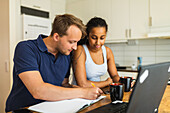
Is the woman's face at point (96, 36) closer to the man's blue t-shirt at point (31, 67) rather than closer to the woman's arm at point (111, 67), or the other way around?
the woman's arm at point (111, 67)

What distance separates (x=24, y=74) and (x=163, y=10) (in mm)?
2443

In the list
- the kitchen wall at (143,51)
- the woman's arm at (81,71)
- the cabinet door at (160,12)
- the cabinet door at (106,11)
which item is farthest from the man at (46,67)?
the kitchen wall at (143,51)

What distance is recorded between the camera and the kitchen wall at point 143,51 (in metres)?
3.05

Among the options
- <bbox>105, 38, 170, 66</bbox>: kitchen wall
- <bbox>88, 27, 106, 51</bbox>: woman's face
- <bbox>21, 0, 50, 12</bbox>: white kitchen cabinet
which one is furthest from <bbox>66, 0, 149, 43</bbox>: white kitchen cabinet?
→ <bbox>88, 27, 106, 51</bbox>: woman's face

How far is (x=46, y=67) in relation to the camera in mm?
1210

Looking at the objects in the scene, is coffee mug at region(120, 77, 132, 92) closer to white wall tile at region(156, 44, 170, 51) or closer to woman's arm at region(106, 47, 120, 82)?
woman's arm at region(106, 47, 120, 82)

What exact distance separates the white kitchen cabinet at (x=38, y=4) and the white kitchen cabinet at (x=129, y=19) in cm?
126

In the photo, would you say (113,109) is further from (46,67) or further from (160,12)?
(160,12)

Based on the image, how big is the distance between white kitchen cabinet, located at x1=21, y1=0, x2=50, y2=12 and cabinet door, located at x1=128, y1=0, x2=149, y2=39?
5.12 ft

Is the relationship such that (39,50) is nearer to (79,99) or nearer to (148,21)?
(79,99)

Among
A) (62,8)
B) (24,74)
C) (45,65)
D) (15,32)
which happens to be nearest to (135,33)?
(62,8)

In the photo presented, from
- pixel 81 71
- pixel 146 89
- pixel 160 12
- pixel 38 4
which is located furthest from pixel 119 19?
pixel 146 89

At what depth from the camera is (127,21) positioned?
3.09 m

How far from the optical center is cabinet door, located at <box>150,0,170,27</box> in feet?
8.74
